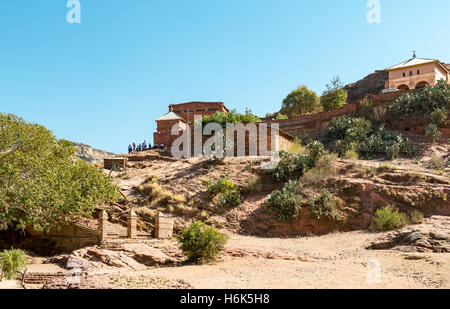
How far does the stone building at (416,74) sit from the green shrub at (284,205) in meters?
24.2

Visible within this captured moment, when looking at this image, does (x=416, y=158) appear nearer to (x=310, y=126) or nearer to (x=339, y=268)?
(x=310, y=126)

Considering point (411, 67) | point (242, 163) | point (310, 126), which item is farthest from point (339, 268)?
point (411, 67)

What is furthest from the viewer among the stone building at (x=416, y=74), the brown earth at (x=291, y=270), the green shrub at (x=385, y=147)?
the stone building at (x=416, y=74)

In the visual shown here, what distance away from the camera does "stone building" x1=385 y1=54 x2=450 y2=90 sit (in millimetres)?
38031

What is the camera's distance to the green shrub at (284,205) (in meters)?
19.8

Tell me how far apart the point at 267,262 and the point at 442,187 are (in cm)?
1032

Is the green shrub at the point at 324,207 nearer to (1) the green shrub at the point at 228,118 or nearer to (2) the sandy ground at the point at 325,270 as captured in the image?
(2) the sandy ground at the point at 325,270

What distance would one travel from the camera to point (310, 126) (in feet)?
116

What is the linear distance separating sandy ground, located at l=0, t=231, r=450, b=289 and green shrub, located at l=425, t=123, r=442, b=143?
46.4ft

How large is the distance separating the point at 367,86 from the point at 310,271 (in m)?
46.9

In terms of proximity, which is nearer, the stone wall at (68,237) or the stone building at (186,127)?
the stone wall at (68,237)

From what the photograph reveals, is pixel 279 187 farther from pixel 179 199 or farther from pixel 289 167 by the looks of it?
pixel 179 199

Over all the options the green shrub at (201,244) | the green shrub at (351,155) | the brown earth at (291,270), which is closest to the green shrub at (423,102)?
the green shrub at (351,155)

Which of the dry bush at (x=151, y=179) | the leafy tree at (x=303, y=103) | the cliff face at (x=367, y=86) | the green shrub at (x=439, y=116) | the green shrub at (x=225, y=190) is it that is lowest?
the green shrub at (x=225, y=190)
